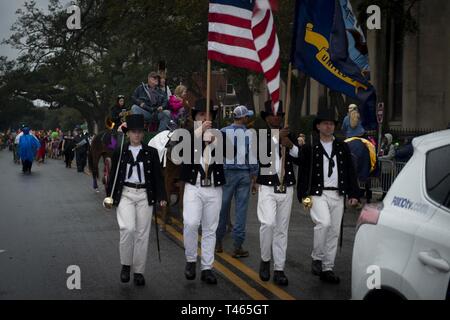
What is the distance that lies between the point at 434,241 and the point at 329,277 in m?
3.83

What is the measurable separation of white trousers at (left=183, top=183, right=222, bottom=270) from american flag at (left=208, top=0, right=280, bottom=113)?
5.54 ft

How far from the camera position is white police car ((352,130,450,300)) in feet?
14.1

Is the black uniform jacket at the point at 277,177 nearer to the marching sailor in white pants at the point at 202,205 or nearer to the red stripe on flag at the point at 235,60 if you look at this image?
the marching sailor in white pants at the point at 202,205

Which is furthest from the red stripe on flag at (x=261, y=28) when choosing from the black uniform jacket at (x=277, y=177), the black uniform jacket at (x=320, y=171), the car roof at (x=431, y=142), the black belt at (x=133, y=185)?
the car roof at (x=431, y=142)

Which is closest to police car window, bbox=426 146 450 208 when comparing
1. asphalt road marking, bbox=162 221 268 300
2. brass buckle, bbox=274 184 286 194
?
asphalt road marking, bbox=162 221 268 300

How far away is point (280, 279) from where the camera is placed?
800 centimetres

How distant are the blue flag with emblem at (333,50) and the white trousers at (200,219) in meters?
2.06

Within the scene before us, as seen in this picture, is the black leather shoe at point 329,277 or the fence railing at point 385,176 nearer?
the black leather shoe at point 329,277

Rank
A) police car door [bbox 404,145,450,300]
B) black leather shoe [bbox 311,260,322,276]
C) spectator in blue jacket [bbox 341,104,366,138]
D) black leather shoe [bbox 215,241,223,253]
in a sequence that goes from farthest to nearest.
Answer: spectator in blue jacket [bbox 341,104,366,138] → black leather shoe [bbox 215,241,223,253] → black leather shoe [bbox 311,260,322,276] → police car door [bbox 404,145,450,300]

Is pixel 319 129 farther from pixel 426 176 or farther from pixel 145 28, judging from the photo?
pixel 145 28

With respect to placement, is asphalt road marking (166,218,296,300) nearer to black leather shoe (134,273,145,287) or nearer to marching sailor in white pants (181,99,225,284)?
marching sailor in white pants (181,99,225,284)

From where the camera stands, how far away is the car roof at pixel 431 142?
478 cm

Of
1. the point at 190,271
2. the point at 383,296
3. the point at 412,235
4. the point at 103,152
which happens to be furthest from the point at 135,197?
the point at 103,152
